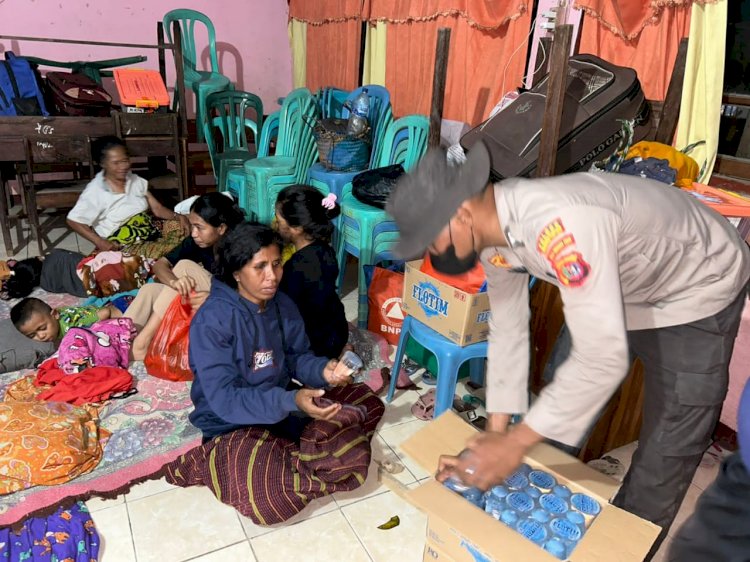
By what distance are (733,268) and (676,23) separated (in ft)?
5.08

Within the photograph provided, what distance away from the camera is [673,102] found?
7.77 ft

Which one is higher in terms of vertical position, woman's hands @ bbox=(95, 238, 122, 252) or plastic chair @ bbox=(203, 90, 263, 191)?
plastic chair @ bbox=(203, 90, 263, 191)

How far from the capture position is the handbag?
3.00m

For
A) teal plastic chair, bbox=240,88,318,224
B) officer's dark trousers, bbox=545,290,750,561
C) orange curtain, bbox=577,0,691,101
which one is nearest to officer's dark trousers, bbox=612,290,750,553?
officer's dark trousers, bbox=545,290,750,561

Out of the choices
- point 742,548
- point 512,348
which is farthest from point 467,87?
point 742,548

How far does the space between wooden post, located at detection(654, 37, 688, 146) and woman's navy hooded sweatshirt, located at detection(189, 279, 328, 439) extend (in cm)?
178

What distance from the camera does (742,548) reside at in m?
0.85

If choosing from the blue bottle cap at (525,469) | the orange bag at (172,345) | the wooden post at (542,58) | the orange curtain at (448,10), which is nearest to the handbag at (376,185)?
the wooden post at (542,58)

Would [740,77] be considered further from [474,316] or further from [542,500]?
[542,500]

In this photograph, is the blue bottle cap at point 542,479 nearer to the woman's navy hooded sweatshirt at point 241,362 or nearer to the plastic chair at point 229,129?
the woman's navy hooded sweatshirt at point 241,362

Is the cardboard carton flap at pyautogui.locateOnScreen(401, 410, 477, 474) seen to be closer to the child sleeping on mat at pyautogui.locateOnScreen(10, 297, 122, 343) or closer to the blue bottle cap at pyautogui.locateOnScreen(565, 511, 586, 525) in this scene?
the blue bottle cap at pyautogui.locateOnScreen(565, 511, 586, 525)

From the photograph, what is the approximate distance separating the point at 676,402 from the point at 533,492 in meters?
0.43

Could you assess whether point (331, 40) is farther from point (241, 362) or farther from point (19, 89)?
point (241, 362)

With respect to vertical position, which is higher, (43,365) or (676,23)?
(676,23)
